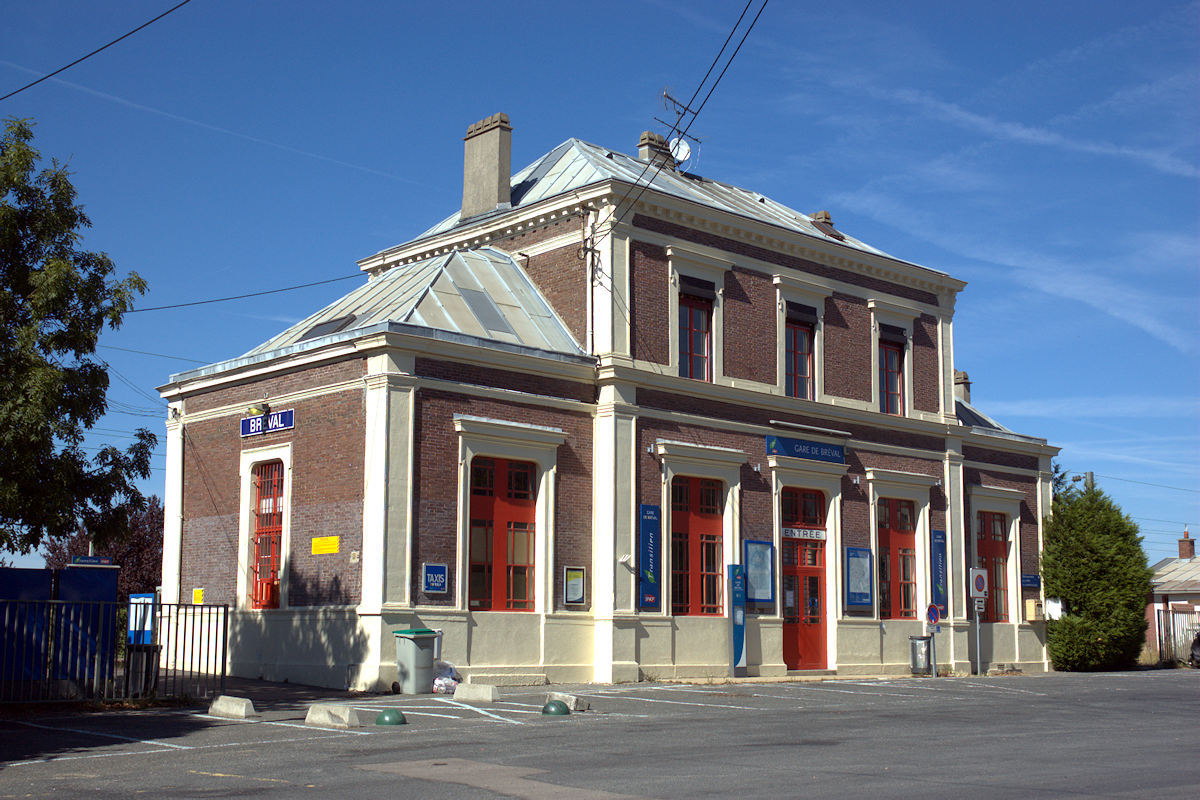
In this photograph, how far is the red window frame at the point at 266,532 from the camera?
2333cm

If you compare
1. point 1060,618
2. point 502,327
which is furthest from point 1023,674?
point 502,327

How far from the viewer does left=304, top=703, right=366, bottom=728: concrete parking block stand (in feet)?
49.8

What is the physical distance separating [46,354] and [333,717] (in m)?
6.34

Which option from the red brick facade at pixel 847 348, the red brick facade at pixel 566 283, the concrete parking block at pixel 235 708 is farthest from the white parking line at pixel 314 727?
the red brick facade at pixel 847 348

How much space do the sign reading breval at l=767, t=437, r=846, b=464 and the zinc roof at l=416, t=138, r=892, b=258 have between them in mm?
4929

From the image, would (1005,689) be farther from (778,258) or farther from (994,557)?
(778,258)

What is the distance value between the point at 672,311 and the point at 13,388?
13.5 m

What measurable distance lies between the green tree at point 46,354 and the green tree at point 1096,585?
83.5ft

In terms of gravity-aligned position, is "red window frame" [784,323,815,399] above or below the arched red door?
above

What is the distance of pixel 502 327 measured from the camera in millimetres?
24297

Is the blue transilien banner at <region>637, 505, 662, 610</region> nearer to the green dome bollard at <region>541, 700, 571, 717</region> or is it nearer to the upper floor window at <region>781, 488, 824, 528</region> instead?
the upper floor window at <region>781, 488, 824, 528</region>

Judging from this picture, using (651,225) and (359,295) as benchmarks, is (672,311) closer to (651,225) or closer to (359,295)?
(651,225)

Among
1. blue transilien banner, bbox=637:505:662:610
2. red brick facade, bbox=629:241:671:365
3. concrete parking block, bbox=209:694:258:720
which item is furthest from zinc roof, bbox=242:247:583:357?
concrete parking block, bbox=209:694:258:720

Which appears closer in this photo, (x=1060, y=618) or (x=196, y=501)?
(x=196, y=501)
